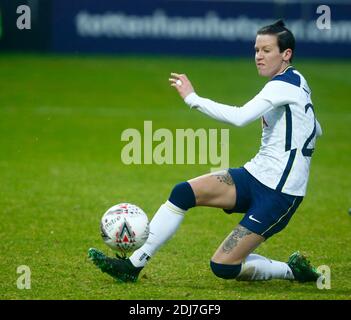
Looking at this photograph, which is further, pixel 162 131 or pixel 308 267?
pixel 162 131

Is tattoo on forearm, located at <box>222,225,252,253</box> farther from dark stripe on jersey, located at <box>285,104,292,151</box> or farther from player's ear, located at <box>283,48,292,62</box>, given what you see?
player's ear, located at <box>283,48,292,62</box>

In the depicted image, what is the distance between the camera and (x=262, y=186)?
763cm

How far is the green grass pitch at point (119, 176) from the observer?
780 centimetres

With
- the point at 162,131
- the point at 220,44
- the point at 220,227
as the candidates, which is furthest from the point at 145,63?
the point at 220,227

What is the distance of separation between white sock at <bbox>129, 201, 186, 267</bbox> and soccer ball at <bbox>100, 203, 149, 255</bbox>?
3.6 inches

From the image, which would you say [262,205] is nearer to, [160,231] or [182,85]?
[160,231]

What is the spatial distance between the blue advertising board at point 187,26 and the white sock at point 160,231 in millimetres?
18723

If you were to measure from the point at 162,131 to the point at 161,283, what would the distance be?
9.00 meters

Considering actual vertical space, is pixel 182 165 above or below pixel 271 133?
below

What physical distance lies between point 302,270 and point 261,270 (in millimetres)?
359

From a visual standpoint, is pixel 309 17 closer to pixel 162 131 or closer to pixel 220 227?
pixel 162 131

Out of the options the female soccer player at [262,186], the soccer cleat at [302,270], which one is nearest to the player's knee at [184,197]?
the female soccer player at [262,186]

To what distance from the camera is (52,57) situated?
2641 centimetres
